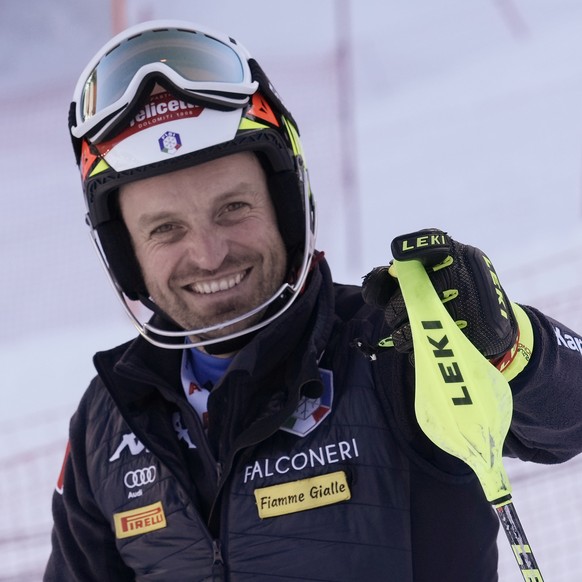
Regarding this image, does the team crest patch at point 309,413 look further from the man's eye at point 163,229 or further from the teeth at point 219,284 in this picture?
the man's eye at point 163,229

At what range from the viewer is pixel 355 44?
10.4ft

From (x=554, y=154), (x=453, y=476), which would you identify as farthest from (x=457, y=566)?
(x=554, y=154)

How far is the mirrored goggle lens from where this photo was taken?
1.72m

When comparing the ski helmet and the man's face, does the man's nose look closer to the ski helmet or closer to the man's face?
the man's face

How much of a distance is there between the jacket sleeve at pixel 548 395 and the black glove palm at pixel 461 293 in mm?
128

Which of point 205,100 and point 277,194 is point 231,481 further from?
point 205,100

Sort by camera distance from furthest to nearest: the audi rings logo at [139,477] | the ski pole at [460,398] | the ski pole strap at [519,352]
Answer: the audi rings logo at [139,477] → the ski pole strap at [519,352] → the ski pole at [460,398]

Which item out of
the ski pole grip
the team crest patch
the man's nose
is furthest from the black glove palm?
the man's nose

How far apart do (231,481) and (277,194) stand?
1.74 feet

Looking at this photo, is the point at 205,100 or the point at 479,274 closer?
the point at 479,274

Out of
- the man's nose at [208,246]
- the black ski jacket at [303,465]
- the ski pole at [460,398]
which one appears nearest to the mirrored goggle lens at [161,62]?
the man's nose at [208,246]

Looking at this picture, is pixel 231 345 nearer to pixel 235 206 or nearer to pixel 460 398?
pixel 235 206

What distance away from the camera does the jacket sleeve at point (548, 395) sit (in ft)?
4.50

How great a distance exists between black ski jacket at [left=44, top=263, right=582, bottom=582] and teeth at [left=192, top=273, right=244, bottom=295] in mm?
116
